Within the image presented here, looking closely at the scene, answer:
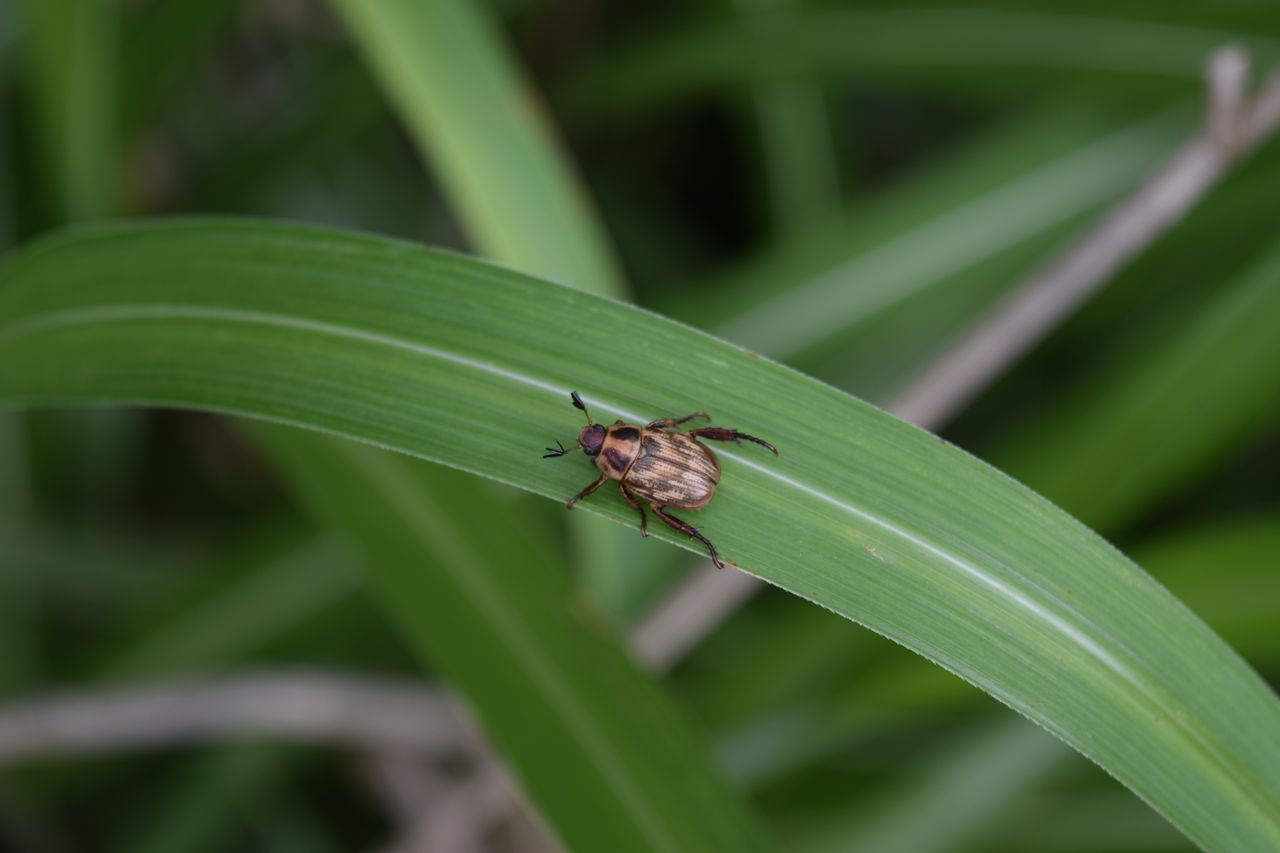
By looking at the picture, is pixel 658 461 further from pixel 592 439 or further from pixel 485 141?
pixel 485 141

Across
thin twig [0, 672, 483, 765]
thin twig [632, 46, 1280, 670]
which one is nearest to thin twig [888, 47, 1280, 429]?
thin twig [632, 46, 1280, 670]

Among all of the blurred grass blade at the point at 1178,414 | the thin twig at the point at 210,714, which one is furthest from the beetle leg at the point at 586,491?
the blurred grass blade at the point at 1178,414

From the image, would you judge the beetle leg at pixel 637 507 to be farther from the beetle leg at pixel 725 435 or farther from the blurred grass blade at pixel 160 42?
the blurred grass blade at pixel 160 42

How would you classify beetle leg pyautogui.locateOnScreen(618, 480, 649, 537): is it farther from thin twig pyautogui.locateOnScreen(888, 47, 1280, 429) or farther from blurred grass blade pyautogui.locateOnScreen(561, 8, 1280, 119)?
blurred grass blade pyautogui.locateOnScreen(561, 8, 1280, 119)

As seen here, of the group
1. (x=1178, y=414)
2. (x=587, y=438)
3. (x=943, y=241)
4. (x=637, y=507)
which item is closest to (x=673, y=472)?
(x=637, y=507)

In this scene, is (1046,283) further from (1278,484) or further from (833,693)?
(1278,484)
